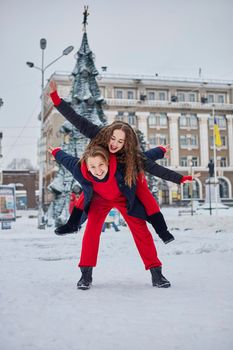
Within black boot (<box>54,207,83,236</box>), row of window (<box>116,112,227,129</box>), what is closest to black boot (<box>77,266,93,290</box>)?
black boot (<box>54,207,83,236</box>)

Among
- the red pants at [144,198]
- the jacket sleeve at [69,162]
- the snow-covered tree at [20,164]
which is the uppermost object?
the snow-covered tree at [20,164]

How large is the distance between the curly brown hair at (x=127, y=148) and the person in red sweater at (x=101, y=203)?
11cm

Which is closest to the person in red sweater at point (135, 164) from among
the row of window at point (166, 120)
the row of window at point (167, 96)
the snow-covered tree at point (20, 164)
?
the row of window at point (166, 120)

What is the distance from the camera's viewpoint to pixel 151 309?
2.45 metres

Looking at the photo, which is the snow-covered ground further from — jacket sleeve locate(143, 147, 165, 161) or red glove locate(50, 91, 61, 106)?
red glove locate(50, 91, 61, 106)

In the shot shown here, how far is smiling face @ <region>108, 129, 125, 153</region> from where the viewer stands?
340 centimetres

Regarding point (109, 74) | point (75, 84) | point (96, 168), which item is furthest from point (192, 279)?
point (109, 74)

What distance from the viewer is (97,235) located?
350 cm

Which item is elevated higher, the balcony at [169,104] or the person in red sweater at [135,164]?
the balcony at [169,104]

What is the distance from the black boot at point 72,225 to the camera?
11.7ft

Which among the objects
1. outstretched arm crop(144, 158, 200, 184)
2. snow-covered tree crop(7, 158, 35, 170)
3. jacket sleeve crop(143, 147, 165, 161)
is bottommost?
outstretched arm crop(144, 158, 200, 184)

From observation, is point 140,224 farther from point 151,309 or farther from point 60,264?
point 60,264

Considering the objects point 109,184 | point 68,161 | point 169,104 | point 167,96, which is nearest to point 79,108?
point 68,161

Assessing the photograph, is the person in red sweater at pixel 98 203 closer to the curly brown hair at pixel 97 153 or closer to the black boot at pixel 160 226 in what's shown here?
the curly brown hair at pixel 97 153
